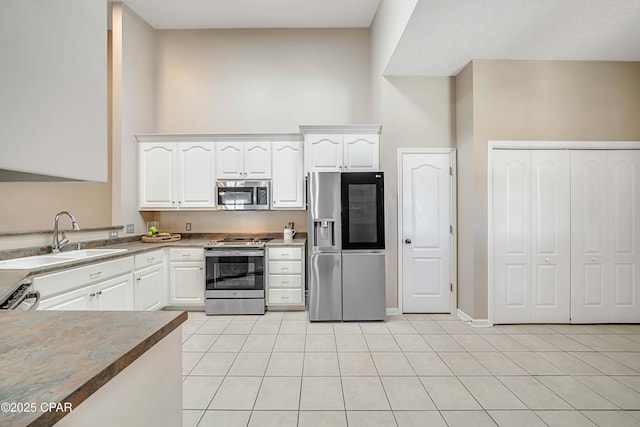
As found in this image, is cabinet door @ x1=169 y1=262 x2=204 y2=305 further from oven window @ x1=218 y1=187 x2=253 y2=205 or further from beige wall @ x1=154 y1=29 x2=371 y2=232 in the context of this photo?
oven window @ x1=218 y1=187 x2=253 y2=205

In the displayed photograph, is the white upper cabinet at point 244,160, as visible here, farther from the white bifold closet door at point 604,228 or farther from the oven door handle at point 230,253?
the white bifold closet door at point 604,228

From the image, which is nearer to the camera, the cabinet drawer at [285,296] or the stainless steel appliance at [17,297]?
the stainless steel appliance at [17,297]

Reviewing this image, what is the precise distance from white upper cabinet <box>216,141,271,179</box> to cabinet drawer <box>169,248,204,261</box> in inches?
42.5

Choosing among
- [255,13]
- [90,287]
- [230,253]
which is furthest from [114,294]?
[255,13]

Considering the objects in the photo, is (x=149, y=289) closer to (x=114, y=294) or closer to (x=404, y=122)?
(x=114, y=294)

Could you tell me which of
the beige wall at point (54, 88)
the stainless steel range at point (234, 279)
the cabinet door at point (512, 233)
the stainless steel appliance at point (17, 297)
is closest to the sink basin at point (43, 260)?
the stainless steel range at point (234, 279)

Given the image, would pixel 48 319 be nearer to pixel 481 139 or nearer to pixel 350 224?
pixel 350 224

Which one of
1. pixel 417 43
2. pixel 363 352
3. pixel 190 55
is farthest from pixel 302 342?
pixel 190 55

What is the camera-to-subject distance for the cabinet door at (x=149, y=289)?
3414 mm

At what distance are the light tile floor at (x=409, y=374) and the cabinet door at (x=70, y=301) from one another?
0.96 meters

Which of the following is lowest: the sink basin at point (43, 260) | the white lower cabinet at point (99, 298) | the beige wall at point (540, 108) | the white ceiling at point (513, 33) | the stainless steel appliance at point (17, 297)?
the white lower cabinet at point (99, 298)

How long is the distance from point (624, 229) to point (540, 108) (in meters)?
1.68

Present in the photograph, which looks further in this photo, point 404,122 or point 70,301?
point 404,122

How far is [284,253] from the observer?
4.05 m
